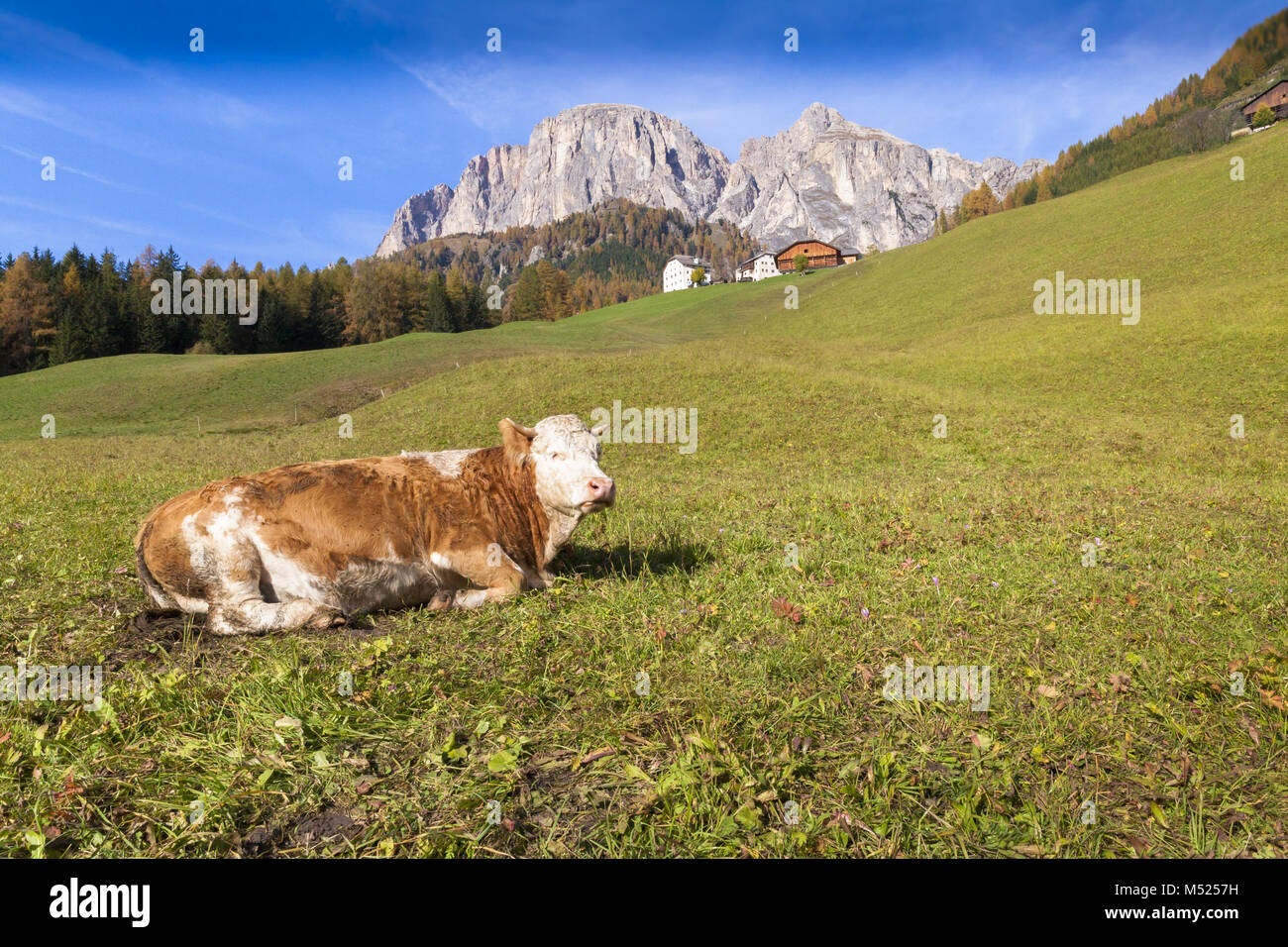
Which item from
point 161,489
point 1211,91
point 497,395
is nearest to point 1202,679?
point 161,489

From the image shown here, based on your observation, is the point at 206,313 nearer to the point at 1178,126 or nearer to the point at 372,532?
the point at 372,532

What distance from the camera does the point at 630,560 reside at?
26.8 ft

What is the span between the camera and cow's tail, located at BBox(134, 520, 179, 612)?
20.5 ft

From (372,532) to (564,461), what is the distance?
1860 millimetres

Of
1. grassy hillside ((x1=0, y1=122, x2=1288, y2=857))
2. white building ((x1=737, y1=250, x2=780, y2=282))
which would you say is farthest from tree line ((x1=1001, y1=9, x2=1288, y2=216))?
grassy hillside ((x1=0, y1=122, x2=1288, y2=857))

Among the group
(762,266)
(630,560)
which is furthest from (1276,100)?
(630,560)

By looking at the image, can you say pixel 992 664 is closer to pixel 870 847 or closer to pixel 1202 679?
pixel 1202 679

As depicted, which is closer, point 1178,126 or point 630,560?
point 630,560

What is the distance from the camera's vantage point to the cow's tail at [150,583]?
20.5 ft

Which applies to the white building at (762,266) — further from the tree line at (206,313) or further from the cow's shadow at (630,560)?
the cow's shadow at (630,560)

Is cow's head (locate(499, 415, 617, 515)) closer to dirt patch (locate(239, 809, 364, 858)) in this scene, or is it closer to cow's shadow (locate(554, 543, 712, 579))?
cow's shadow (locate(554, 543, 712, 579))

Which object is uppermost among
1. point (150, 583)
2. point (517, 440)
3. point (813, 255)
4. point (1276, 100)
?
point (1276, 100)
